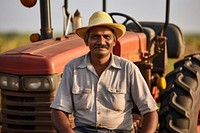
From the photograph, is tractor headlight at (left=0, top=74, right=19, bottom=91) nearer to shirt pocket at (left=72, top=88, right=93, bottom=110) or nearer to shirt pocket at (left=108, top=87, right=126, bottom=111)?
shirt pocket at (left=72, top=88, right=93, bottom=110)

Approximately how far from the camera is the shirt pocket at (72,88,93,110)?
297cm

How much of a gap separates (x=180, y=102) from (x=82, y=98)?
174cm

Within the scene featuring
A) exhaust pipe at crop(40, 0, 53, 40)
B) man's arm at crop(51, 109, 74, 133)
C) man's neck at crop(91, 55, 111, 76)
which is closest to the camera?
man's arm at crop(51, 109, 74, 133)

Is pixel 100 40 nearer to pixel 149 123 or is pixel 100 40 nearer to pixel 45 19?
pixel 149 123

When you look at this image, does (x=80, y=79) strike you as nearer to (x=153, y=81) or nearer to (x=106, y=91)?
(x=106, y=91)

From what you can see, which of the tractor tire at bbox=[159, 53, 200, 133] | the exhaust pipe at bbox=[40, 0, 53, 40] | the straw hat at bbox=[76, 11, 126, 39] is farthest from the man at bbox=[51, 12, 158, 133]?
the tractor tire at bbox=[159, 53, 200, 133]

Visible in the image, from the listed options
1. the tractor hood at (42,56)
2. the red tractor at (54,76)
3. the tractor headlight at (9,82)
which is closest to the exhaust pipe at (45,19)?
Result: the red tractor at (54,76)

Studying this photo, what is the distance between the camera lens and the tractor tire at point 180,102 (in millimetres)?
4434

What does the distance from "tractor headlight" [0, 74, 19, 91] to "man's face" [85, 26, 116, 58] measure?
82 centimetres

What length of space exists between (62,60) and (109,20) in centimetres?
78

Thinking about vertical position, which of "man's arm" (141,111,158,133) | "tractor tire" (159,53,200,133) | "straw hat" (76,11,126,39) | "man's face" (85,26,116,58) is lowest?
"tractor tire" (159,53,200,133)

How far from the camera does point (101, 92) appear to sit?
117 inches

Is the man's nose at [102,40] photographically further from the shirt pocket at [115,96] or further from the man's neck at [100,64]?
the shirt pocket at [115,96]

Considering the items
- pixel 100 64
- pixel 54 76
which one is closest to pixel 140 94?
pixel 100 64
